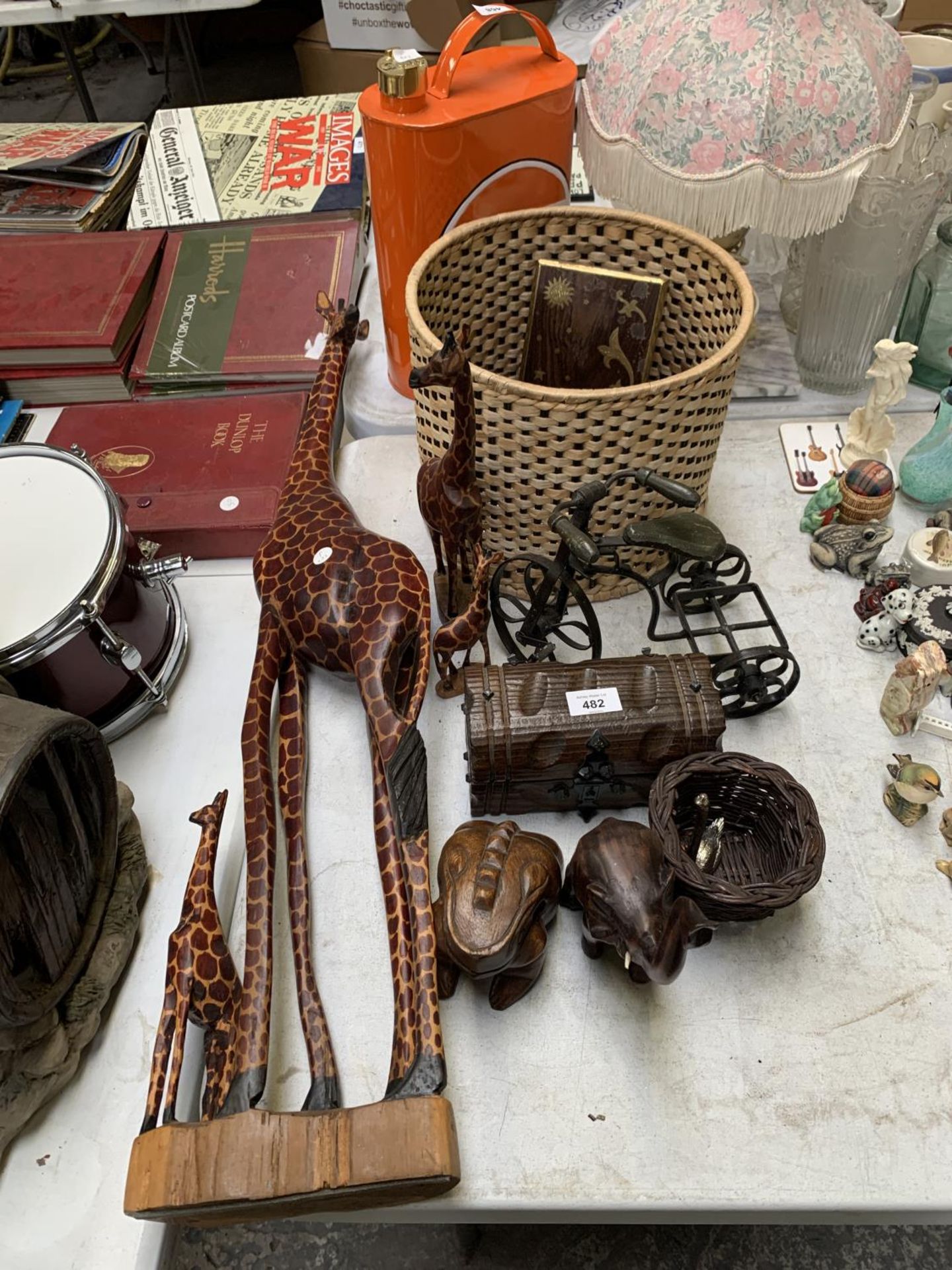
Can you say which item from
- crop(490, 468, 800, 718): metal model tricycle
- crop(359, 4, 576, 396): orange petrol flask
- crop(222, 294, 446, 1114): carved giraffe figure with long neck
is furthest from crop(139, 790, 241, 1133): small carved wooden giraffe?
crop(359, 4, 576, 396): orange petrol flask

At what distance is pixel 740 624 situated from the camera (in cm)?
112

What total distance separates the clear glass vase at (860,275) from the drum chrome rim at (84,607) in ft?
3.57

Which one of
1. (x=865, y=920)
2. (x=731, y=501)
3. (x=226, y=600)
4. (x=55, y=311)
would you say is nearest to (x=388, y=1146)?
(x=865, y=920)

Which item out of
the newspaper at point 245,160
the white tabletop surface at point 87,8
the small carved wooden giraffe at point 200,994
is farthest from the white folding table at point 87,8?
the small carved wooden giraffe at point 200,994

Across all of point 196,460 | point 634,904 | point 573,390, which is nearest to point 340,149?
point 196,460

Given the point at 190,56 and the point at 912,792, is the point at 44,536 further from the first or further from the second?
the point at 190,56

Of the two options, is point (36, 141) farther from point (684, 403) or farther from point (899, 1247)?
point (899, 1247)

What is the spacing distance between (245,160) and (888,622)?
167 cm

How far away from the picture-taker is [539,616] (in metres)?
1.14

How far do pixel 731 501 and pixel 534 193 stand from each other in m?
0.59

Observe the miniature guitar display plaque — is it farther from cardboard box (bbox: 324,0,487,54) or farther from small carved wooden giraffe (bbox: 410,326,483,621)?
cardboard box (bbox: 324,0,487,54)

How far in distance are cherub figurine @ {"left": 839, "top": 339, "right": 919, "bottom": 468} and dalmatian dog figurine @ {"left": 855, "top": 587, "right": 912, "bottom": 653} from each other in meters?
0.27

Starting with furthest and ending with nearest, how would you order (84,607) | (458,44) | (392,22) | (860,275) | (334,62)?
1. (334,62)
2. (392,22)
3. (860,275)
4. (458,44)
5. (84,607)

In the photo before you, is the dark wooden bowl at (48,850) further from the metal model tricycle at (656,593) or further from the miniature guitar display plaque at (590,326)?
the miniature guitar display plaque at (590,326)
